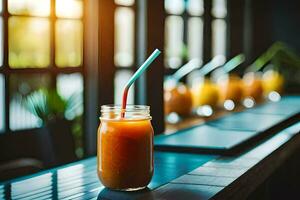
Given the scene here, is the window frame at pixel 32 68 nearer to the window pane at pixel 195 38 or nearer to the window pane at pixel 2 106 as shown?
the window pane at pixel 2 106

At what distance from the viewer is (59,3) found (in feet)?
8.95

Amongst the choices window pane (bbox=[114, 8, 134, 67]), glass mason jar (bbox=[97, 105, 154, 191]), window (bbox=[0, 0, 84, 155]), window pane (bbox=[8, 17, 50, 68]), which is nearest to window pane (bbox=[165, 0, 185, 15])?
window pane (bbox=[114, 8, 134, 67])

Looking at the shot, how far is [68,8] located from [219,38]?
1941mm

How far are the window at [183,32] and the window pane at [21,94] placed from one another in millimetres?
1209

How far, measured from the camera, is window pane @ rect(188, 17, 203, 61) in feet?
13.2

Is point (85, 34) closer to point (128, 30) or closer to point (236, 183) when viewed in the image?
point (128, 30)

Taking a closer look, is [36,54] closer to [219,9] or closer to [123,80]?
[123,80]

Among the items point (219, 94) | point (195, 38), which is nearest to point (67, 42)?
point (219, 94)

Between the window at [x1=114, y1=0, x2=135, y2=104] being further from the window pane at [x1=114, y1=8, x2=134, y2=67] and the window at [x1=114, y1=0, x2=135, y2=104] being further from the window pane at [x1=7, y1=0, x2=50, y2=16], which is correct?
the window pane at [x1=7, y1=0, x2=50, y2=16]

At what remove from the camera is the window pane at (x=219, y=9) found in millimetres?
4333

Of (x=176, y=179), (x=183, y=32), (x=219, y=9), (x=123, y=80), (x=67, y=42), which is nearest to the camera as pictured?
(x=176, y=179)

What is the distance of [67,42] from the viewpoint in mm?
2916

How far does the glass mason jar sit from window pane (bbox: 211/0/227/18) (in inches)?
115

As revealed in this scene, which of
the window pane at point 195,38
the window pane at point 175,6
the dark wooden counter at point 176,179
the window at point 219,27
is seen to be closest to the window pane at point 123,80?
the window pane at point 175,6
